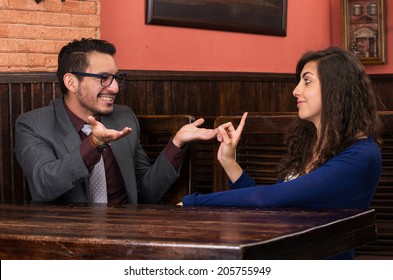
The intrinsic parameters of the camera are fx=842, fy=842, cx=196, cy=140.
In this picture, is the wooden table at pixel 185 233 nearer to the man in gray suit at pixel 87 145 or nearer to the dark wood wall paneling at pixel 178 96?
the man in gray suit at pixel 87 145

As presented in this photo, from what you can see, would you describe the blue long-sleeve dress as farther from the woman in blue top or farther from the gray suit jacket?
the gray suit jacket

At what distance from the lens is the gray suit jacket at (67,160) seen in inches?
130

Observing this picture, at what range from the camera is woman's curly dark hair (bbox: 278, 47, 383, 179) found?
2926 millimetres

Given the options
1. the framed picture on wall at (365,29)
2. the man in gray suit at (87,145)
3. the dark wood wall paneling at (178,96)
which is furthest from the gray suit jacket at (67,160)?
the framed picture on wall at (365,29)

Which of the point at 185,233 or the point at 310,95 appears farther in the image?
the point at 310,95

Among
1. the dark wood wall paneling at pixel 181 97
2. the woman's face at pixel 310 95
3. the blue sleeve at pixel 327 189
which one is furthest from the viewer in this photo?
the dark wood wall paneling at pixel 181 97

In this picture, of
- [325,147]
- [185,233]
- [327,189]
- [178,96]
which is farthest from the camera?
[178,96]

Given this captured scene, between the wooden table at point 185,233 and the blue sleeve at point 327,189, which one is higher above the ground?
the blue sleeve at point 327,189

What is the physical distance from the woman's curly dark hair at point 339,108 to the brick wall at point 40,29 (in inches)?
70.1

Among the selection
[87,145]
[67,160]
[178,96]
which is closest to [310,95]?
[87,145]

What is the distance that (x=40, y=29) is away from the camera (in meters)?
4.49

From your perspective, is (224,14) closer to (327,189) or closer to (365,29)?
(365,29)

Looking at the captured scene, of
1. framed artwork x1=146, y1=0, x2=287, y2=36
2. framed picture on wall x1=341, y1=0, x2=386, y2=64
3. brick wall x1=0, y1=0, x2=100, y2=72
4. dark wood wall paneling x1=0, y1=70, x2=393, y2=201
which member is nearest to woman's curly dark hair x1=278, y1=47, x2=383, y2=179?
→ dark wood wall paneling x1=0, y1=70, x2=393, y2=201

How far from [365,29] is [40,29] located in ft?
12.9
